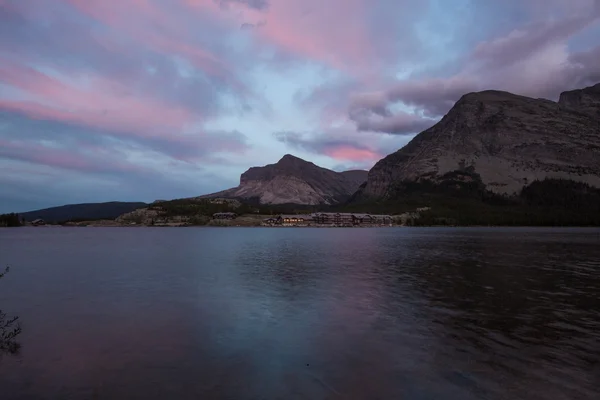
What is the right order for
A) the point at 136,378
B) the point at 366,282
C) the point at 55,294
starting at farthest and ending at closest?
the point at 366,282 → the point at 55,294 → the point at 136,378

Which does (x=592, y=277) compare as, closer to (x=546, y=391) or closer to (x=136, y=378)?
(x=546, y=391)

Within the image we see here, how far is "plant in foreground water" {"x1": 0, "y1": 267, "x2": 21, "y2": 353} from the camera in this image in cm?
2327

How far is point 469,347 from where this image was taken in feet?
76.6

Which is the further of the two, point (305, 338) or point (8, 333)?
point (8, 333)

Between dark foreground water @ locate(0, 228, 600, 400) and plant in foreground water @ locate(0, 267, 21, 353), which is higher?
plant in foreground water @ locate(0, 267, 21, 353)

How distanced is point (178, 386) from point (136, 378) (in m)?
2.46

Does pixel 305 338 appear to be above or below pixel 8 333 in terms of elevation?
below

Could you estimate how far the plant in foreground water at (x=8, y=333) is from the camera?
23.3 m

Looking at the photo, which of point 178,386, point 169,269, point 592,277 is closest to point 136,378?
point 178,386

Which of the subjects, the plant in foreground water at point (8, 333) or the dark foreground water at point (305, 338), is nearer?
the dark foreground water at point (305, 338)

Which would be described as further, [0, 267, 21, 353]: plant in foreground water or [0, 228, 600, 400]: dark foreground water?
[0, 267, 21, 353]: plant in foreground water

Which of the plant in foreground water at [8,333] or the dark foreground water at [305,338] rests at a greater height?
the plant in foreground water at [8,333]

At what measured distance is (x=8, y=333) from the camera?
1059 inches

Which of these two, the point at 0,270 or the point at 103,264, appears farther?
the point at 103,264
